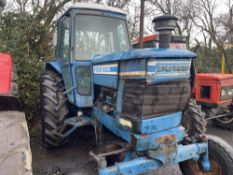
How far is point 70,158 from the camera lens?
4.05 m

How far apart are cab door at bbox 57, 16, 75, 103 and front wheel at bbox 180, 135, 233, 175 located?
185 cm

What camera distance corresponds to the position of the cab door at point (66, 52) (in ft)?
12.4

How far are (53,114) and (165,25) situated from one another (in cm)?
213

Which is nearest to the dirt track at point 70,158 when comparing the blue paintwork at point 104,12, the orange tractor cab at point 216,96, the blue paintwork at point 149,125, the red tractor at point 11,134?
the orange tractor cab at point 216,96

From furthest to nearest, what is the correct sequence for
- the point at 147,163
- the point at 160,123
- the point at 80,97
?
the point at 80,97
the point at 160,123
the point at 147,163

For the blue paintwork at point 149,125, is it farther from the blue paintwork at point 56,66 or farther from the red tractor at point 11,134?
the blue paintwork at point 56,66

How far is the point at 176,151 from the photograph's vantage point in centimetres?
253

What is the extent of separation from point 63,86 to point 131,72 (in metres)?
1.99

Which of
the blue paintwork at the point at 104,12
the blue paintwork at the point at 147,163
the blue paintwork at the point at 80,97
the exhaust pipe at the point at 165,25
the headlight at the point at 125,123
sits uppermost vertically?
the blue paintwork at the point at 104,12

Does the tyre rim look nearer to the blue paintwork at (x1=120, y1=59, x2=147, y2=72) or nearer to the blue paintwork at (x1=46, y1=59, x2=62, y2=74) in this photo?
the blue paintwork at (x1=120, y1=59, x2=147, y2=72)

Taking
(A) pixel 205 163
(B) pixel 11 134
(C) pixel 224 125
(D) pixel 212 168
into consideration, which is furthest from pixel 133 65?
(C) pixel 224 125

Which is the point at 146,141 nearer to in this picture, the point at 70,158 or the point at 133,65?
the point at 133,65

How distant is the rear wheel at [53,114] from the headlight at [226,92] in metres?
3.12

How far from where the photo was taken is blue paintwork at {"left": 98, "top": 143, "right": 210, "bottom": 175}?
2.30 metres
